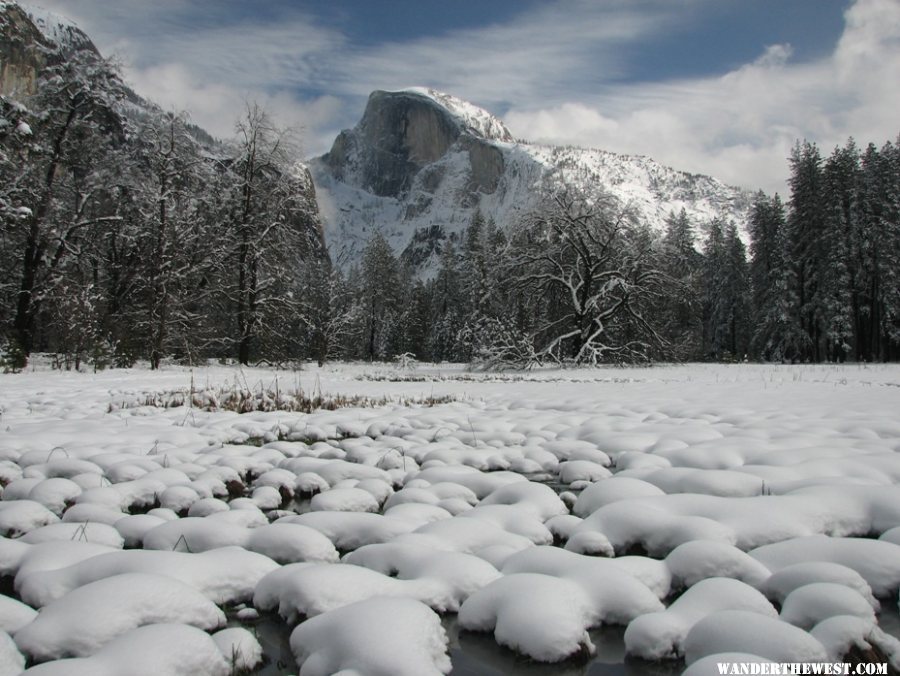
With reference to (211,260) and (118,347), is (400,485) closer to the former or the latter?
(118,347)

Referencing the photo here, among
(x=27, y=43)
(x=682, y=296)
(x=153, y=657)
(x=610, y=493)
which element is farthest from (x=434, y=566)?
(x=27, y=43)

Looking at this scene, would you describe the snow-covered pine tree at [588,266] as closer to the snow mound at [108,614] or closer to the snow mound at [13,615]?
the snow mound at [108,614]

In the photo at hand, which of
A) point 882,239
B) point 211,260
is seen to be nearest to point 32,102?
point 211,260

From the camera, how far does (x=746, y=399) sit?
25.8 feet

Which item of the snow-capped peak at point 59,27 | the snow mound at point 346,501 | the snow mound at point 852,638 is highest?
the snow-capped peak at point 59,27

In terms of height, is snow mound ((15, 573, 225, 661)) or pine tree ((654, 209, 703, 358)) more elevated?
pine tree ((654, 209, 703, 358))

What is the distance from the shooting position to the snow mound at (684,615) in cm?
167

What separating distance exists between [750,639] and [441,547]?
126 centimetres

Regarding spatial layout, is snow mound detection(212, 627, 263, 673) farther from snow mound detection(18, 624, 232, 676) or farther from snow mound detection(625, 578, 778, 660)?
snow mound detection(625, 578, 778, 660)

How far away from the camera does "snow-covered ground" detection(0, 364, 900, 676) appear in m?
1.56

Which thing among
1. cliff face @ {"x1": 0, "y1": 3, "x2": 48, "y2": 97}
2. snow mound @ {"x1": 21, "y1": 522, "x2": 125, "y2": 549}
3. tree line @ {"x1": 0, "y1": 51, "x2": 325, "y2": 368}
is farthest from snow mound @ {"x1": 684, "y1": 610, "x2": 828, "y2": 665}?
cliff face @ {"x1": 0, "y1": 3, "x2": 48, "y2": 97}

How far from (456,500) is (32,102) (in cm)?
2330

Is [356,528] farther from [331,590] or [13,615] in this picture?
[13,615]

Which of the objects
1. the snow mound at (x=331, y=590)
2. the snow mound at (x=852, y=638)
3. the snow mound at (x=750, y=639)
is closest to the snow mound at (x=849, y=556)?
the snow mound at (x=852, y=638)
